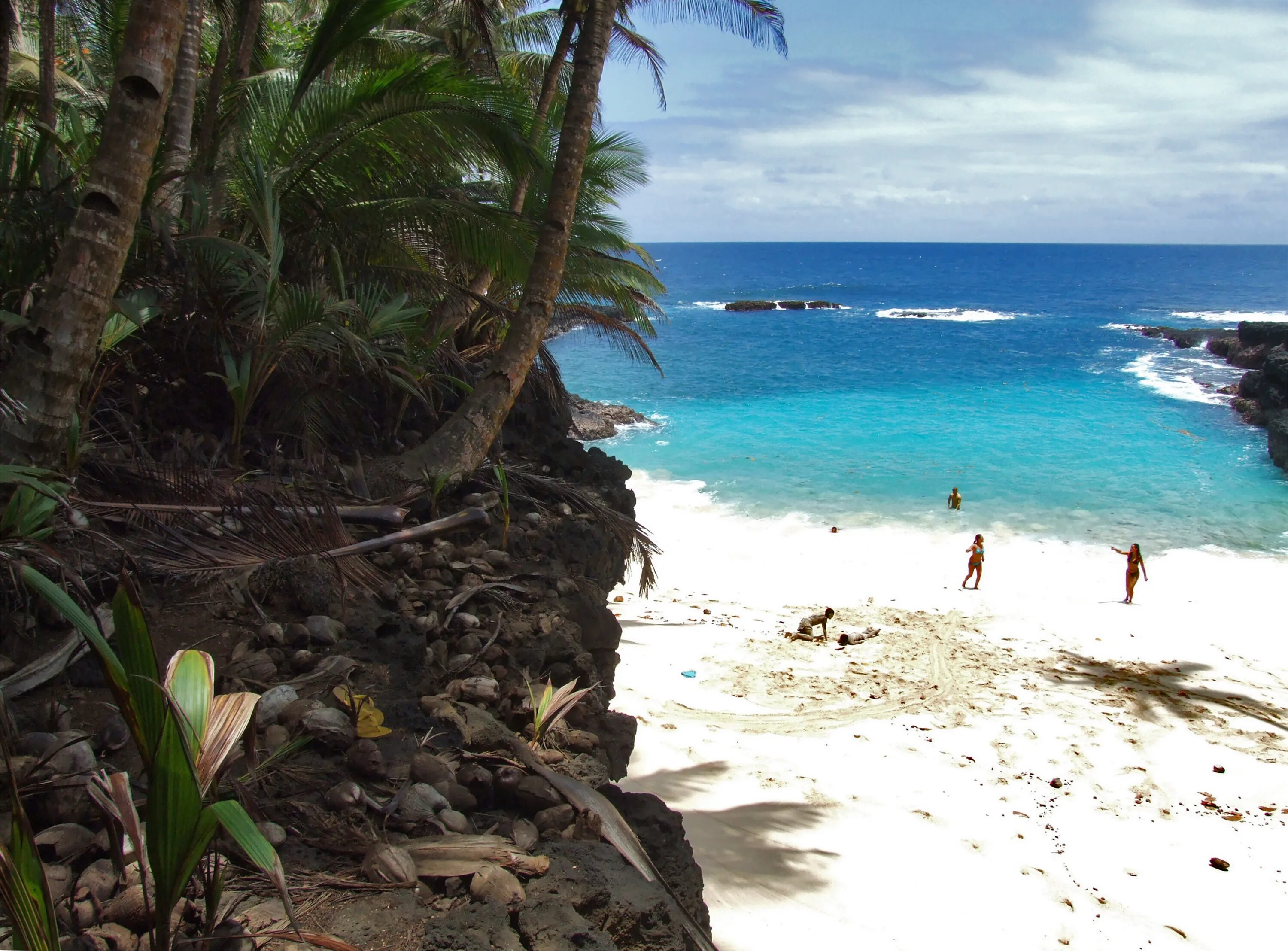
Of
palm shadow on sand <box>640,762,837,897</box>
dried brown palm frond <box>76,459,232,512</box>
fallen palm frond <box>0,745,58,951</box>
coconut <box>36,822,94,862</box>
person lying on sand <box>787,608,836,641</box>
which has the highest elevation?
dried brown palm frond <box>76,459,232,512</box>

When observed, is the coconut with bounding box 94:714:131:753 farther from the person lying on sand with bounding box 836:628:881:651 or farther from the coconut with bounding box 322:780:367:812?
the person lying on sand with bounding box 836:628:881:651

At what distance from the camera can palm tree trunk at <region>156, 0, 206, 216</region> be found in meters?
6.63

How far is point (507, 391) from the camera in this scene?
6.43 meters

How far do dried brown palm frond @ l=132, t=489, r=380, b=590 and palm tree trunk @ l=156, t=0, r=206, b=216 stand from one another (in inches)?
138

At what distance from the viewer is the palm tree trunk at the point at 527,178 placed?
805cm

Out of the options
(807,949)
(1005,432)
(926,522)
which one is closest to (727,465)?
(926,522)

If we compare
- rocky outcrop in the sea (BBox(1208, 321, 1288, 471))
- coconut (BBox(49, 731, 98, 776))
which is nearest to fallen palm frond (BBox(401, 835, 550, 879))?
coconut (BBox(49, 731, 98, 776))

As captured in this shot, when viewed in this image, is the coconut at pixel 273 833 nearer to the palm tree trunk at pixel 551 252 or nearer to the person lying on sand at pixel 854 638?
the palm tree trunk at pixel 551 252

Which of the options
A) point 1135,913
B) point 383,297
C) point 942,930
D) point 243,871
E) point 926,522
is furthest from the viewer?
point 926,522

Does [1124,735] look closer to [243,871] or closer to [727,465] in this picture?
[243,871]

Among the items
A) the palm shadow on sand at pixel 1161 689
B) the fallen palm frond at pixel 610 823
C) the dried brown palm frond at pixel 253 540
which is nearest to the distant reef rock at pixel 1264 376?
the palm shadow on sand at pixel 1161 689

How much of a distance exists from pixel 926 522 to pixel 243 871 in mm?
17207

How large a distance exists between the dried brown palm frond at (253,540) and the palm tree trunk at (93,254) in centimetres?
64

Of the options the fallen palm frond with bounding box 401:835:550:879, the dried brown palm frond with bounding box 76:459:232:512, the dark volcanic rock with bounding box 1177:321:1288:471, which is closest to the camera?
the fallen palm frond with bounding box 401:835:550:879
